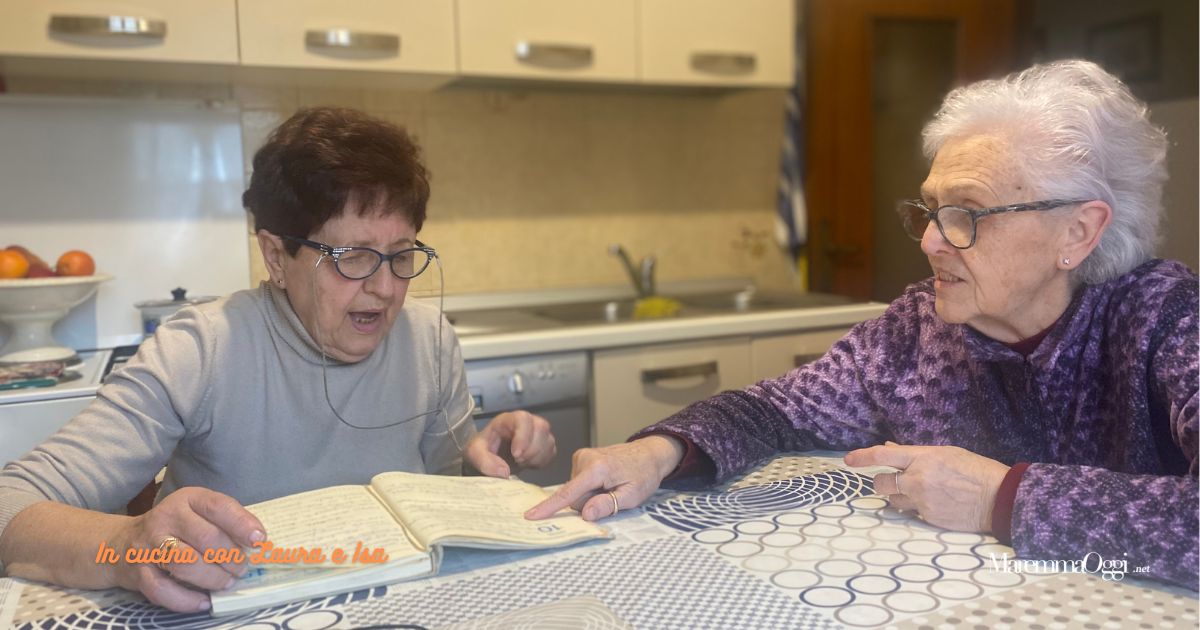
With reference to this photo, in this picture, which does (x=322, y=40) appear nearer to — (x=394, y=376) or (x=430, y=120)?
(x=430, y=120)

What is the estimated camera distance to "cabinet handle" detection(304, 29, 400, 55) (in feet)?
6.93

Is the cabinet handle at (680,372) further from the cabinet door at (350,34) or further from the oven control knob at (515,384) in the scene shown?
the cabinet door at (350,34)

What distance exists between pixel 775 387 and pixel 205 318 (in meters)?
0.78

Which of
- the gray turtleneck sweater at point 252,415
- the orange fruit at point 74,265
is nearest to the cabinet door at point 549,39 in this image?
the orange fruit at point 74,265

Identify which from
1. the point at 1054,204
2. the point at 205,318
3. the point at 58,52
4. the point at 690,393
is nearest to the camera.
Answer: the point at 1054,204

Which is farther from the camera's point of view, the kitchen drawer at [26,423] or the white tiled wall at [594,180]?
the white tiled wall at [594,180]

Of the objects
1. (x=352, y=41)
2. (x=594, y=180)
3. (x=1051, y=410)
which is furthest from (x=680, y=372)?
(x=1051, y=410)

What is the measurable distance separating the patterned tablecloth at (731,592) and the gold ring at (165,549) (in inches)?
1.8

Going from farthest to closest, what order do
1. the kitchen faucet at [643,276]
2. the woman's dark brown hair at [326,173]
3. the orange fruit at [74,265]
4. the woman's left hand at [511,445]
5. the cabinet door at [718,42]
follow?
the kitchen faucet at [643,276] → the cabinet door at [718,42] → the orange fruit at [74,265] → the woman's left hand at [511,445] → the woman's dark brown hair at [326,173]

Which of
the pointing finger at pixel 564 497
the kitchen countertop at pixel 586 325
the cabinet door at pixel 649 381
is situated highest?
the kitchen countertop at pixel 586 325

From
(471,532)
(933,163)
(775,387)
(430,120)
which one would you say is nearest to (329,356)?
(471,532)

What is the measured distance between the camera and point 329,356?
1277 mm

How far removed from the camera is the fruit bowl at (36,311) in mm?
1888

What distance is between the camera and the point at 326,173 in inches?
45.8
